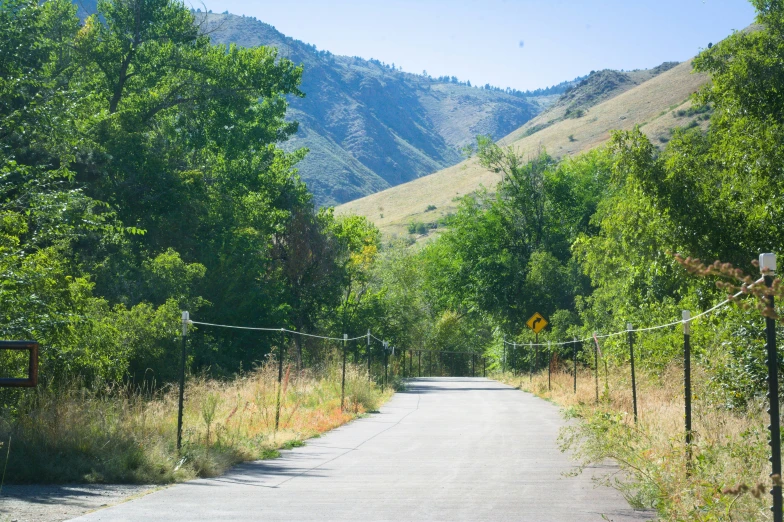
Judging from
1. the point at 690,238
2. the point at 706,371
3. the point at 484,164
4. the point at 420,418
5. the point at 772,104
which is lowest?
the point at 420,418

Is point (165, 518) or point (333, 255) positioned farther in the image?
point (333, 255)

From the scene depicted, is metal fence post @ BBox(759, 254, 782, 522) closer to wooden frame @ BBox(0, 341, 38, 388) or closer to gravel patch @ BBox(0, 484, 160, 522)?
wooden frame @ BBox(0, 341, 38, 388)

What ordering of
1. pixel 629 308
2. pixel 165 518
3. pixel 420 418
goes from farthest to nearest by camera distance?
pixel 629 308
pixel 420 418
pixel 165 518

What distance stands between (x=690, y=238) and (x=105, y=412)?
13493 millimetres

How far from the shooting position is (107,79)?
3922cm

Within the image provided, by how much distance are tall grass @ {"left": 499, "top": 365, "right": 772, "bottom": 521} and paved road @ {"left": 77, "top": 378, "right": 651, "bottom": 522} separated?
1.47ft

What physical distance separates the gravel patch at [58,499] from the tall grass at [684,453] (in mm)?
5665

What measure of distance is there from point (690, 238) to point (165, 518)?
15.3m

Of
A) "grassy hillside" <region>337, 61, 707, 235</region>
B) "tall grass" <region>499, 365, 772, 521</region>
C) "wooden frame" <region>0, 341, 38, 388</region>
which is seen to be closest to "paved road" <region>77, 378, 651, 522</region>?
"tall grass" <region>499, 365, 772, 521</region>

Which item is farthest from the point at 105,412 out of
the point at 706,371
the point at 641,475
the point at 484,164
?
the point at 484,164

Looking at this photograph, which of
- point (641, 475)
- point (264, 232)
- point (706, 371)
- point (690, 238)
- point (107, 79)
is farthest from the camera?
point (264, 232)

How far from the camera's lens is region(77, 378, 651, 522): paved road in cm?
916

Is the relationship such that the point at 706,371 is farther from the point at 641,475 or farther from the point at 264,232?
the point at 264,232

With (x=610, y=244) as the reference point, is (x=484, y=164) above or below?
above
